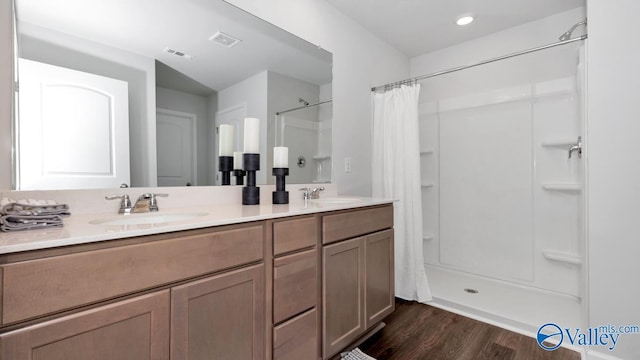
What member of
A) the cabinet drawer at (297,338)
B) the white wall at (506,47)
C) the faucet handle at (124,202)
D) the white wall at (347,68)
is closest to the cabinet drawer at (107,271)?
the cabinet drawer at (297,338)

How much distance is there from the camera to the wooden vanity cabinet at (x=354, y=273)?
145 cm

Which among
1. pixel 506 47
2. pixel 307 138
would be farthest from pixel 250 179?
pixel 506 47

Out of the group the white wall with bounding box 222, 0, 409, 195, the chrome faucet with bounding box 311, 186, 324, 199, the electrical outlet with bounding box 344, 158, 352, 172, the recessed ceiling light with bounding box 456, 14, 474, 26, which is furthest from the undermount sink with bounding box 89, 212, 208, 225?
the recessed ceiling light with bounding box 456, 14, 474, 26

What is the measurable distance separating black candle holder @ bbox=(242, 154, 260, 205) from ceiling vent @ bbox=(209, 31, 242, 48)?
67cm

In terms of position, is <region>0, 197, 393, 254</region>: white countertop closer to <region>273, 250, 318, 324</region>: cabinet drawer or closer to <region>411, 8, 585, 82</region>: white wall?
<region>273, 250, 318, 324</region>: cabinet drawer

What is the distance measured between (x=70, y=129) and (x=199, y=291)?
34.3 inches

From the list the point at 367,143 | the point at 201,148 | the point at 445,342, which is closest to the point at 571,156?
the point at 367,143

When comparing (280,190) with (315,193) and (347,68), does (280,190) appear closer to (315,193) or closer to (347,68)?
(315,193)

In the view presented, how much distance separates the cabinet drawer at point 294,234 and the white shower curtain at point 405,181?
122cm

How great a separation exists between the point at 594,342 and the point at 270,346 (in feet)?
5.91

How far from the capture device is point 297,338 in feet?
4.21

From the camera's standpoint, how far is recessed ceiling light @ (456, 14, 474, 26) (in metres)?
2.43

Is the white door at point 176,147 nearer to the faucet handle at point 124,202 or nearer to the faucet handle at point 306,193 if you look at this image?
the faucet handle at point 124,202

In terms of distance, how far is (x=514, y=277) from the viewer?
8.66 feet
